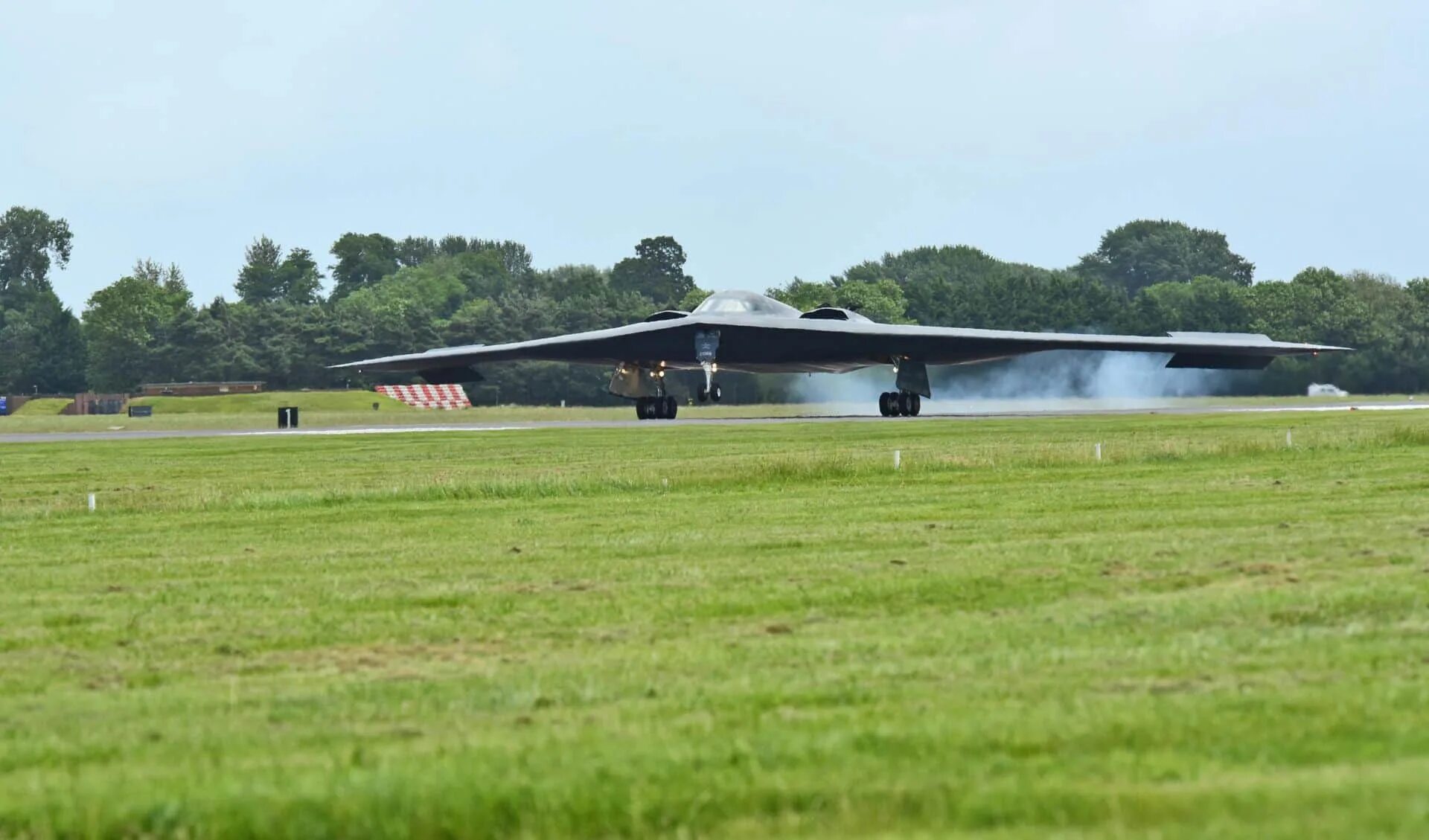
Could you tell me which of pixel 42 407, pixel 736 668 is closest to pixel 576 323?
pixel 42 407

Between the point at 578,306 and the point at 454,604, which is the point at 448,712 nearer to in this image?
the point at 454,604

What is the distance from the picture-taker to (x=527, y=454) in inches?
1377

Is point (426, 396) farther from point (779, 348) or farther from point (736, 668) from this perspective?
point (736, 668)

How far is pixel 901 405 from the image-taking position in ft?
186

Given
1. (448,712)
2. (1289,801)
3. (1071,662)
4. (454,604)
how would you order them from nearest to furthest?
(1289,801), (448,712), (1071,662), (454,604)

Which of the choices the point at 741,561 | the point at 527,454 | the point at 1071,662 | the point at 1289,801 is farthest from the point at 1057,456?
the point at 1289,801

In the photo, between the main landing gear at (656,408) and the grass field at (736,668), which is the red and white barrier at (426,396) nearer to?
the main landing gear at (656,408)

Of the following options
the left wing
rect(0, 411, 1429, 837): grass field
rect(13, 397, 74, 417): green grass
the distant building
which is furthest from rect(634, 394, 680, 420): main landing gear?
rect(13, 397, 74, 417): green grass

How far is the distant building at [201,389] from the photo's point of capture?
101125mm

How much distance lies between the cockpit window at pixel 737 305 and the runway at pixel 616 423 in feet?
11.9

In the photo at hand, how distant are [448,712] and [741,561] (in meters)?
6.13

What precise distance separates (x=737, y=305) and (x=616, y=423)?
7646 mm

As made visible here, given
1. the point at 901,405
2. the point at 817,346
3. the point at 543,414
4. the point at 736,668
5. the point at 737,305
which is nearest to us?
the point at 736,668

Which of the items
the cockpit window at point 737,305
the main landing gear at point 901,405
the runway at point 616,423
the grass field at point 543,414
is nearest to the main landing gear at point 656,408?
the runway at point 616,423
